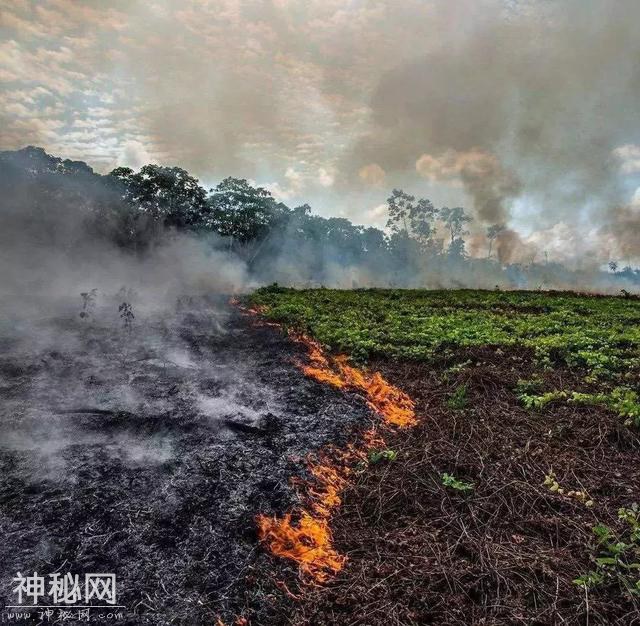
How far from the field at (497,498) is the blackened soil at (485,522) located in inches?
0.5

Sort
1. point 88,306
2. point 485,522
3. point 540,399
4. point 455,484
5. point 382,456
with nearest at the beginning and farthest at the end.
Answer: point 485,522, point 455,484, point 382,456, point 540,399, point 88,306

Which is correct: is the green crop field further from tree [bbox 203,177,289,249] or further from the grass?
tree [bbox 203,177,289,249]

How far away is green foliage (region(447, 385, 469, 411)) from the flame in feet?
2.33

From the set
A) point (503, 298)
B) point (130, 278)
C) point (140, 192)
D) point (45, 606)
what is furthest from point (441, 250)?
point (45, 606)

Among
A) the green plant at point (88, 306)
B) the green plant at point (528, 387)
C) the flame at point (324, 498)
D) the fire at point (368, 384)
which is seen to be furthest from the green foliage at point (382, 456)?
the green plant at point (88, 306)

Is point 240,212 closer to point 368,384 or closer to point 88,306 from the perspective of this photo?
point 88,306

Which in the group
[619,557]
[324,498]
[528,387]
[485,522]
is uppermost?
[528,387]

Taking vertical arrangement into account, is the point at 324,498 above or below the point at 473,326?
below

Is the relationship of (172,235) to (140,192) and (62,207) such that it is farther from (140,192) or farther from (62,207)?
(62,207)

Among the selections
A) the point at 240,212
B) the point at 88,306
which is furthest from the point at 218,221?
the point at 88,306

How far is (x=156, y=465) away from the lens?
18.2ft

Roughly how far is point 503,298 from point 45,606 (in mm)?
22610

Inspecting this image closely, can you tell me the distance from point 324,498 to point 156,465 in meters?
2.22

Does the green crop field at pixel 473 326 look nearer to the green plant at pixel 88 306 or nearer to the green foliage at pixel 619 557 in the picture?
the green foliage at pixel 619 557
